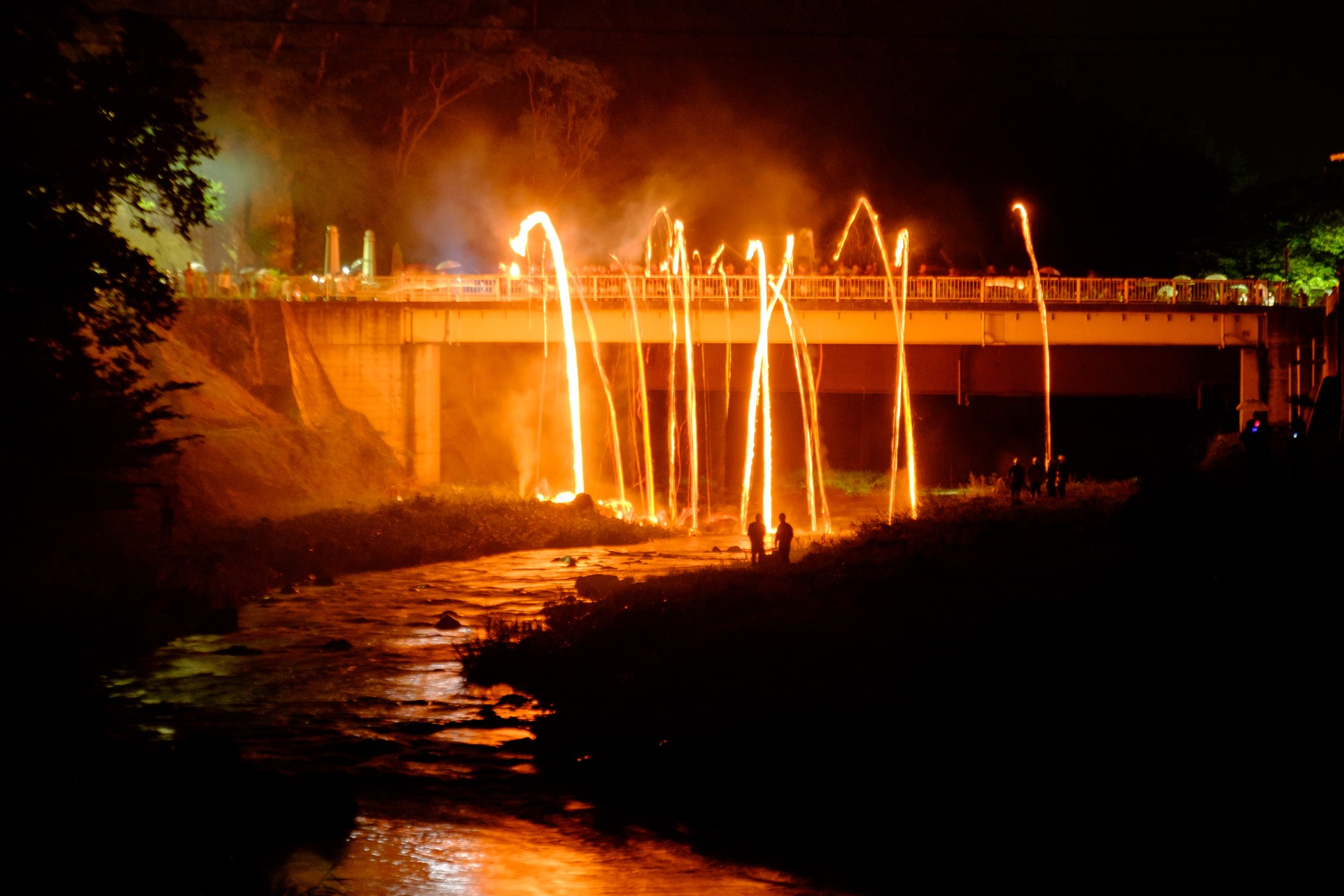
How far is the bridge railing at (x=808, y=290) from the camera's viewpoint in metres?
43.9

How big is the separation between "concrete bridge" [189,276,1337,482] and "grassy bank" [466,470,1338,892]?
25581 mm

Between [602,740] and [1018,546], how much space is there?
10.4 meters

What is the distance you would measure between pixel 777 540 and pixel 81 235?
15092 millimetres

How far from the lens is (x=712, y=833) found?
43.1 ft

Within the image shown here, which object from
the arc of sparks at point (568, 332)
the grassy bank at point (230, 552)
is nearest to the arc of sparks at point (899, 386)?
the grassy bank at point (230, 552)

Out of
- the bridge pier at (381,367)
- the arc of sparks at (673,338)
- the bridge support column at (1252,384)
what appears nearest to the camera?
the bridge support column at (1252,384)

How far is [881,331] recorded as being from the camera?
147ft

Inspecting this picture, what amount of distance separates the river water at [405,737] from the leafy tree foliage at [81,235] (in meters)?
4.02

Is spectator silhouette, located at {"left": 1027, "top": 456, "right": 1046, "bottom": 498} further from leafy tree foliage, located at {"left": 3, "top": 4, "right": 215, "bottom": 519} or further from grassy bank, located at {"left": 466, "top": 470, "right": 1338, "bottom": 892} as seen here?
leafy tree foliage, located at {"left": 3, "top": 4, "right": 215, "bottom": 519}

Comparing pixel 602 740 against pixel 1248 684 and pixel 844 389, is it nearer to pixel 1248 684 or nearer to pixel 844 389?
pixel 1248 684

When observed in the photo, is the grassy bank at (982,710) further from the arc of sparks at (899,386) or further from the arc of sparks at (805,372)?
the arc of sparks at (805,372)

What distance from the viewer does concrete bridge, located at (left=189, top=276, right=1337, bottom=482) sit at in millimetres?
43688

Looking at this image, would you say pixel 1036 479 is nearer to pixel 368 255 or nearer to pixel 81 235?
pixel 81 235

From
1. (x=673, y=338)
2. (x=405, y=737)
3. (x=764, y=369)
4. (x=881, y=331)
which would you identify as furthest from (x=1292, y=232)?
(x=405, y=737)
